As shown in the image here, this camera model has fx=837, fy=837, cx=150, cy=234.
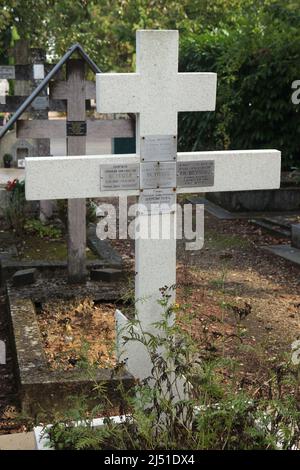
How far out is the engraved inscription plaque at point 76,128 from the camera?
657 centimetres

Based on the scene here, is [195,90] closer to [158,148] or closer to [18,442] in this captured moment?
[158,148]

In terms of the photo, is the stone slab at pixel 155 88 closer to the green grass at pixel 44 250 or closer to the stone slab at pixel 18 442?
the stone slab at pixel 18 442

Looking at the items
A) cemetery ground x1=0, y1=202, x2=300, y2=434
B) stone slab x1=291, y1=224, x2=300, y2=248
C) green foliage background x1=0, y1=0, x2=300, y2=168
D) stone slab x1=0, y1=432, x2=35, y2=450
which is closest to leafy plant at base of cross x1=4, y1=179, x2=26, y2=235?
cemetery ground x1=0, y1=202, x2=300, y2=434

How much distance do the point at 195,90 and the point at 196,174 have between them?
18.0 inches

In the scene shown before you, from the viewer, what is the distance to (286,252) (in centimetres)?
859

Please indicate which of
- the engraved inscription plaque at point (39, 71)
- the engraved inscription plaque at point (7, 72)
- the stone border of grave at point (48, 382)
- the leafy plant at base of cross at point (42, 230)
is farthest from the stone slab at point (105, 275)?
the engraved inscription plaque at point (7, 72)

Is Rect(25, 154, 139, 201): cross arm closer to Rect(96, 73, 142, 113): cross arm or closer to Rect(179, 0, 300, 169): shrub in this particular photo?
Rect(96, 73, 142, 113): cross arm

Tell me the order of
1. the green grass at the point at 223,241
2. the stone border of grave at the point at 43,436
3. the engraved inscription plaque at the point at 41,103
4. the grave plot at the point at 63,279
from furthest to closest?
the green grass at the point at 223,241 < the engraved inscription plaque at the point at 41,103 < the grave plot at the point at 63,279 < the stone border of grave at the point at 43,436

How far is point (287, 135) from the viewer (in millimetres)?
11758

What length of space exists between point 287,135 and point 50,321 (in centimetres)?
663

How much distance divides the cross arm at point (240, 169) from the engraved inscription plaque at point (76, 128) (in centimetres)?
218

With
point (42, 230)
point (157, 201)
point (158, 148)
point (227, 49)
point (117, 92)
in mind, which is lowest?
point (42, 230)

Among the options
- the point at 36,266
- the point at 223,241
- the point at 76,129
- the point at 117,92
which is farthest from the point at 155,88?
the point at 223,241
